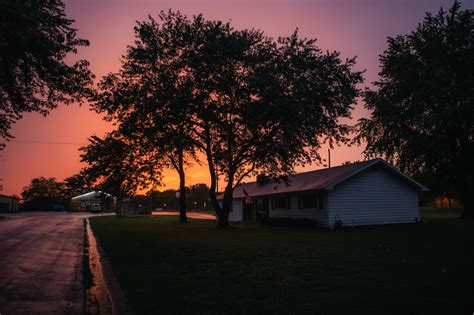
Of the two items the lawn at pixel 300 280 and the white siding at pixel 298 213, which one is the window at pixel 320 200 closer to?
the white siding at pixel 298 213

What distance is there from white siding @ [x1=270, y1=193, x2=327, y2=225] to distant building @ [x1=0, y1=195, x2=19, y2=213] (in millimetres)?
77266

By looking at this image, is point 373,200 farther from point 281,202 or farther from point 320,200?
point 281,202

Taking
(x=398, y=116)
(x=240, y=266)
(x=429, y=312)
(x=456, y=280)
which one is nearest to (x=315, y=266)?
(x=240, y=266)

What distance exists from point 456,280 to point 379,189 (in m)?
22.3

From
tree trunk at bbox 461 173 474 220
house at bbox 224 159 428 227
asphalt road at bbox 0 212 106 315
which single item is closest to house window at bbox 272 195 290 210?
house at bbox 224 159 428 227

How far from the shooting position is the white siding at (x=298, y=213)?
28216 mm

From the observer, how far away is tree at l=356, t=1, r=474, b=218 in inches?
1211

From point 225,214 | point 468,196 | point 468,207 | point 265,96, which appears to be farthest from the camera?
point 468,196

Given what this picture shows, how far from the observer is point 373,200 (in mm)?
29312

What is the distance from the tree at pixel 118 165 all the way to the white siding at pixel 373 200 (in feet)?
49.7

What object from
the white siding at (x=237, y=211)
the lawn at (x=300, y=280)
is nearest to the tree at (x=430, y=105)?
the white siding at (x=237, y=211)

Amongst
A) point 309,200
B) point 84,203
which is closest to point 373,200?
point 309,200

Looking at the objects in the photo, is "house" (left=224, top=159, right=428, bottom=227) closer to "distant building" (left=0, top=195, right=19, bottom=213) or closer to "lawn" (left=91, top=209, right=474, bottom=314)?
"lawn" (left=91, top=209, right=474, bottom=314)

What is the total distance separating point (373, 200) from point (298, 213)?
20.7 ft
